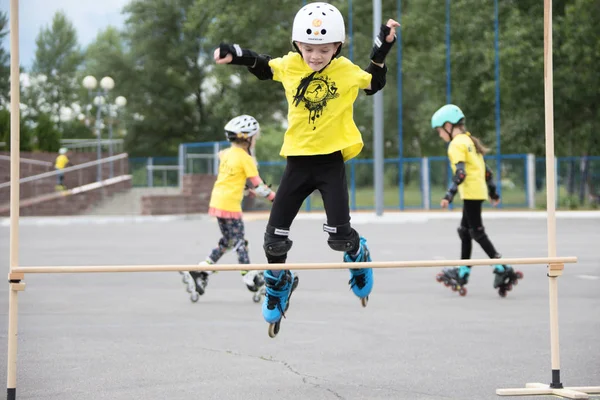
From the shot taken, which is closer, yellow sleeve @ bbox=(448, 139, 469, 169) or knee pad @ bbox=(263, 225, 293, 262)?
knee pad @ bbox=(263, 225, 293, 262)

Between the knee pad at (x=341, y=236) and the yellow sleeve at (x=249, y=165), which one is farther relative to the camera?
the yellow sleeve at (x=249, y=165)

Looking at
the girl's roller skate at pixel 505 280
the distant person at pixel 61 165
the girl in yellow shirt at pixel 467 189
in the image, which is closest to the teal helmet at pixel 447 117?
the girl in yellow shirt at pixel 467 189

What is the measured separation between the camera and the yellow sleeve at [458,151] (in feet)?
35.4

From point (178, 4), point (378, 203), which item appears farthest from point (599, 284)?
point (178, 4)

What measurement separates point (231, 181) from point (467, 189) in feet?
8.67

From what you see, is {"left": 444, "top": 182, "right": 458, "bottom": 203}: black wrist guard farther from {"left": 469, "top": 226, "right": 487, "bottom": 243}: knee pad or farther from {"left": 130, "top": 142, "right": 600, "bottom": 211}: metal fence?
{"left": 130, "top": 142, "right": 600, "bottom": 211}: metal fence

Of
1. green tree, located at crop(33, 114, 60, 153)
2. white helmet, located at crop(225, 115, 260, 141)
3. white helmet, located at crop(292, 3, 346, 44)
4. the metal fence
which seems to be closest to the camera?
white helmet, located at crop(292, 3, 346, 44)

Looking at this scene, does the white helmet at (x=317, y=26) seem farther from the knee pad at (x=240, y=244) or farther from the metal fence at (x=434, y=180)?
the metal fence at (x=434, y=180)

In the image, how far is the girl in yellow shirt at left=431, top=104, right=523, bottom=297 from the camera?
419 inches

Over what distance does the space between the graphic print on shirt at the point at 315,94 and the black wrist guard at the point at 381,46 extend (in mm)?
316

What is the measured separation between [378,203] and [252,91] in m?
19.9

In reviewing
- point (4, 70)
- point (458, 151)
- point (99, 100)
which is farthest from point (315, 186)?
point (4, 70)

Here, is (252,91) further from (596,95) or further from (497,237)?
(497,237)

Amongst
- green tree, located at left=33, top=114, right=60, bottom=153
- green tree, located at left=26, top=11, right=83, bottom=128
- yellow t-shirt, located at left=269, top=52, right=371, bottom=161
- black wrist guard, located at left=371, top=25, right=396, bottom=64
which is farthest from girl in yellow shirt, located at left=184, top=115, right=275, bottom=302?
green tree, located at left=26, top=11, right=83, bottom=128
